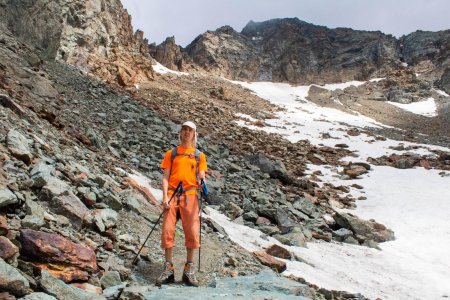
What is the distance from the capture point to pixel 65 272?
4.49 metres

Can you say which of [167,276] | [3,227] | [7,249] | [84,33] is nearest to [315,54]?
[84,33]

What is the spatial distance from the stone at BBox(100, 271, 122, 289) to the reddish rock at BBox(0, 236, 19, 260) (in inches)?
44.7

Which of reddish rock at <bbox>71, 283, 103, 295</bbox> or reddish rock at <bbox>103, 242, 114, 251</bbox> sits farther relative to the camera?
reddish rock at <bbox>103, 242, 114, 251</bbox>

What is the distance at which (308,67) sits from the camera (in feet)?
375

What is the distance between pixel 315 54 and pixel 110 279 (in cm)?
12215

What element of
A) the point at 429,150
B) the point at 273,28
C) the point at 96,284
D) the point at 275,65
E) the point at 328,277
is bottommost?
the point at 328,277

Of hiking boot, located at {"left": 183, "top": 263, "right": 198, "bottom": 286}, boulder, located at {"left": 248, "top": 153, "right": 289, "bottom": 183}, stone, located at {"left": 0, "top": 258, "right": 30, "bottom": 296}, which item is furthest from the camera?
boulder, located at {"left": 248, "top": 153, "right": 289, "bottom": 183}

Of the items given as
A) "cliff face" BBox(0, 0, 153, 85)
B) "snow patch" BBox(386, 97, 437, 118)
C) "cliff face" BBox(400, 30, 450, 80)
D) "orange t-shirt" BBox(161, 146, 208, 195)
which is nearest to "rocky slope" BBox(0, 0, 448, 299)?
"cliff face" BBox(0, 0, 153, 85)

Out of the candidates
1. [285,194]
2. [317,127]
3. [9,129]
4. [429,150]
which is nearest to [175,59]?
[317,127]

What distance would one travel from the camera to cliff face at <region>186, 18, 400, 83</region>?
354 feet

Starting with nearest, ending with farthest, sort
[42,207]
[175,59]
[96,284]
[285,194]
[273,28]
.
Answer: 1. [96,284]
2. [42,207]
3. [285,194]
4. [175,59]
5. [273,28]

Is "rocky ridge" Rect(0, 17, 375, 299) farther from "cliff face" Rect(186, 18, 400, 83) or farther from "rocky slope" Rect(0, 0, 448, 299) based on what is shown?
"cliff face" Rect(186, 18, 400, 83)

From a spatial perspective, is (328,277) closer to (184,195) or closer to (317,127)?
(184,195)

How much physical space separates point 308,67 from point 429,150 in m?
88.1
